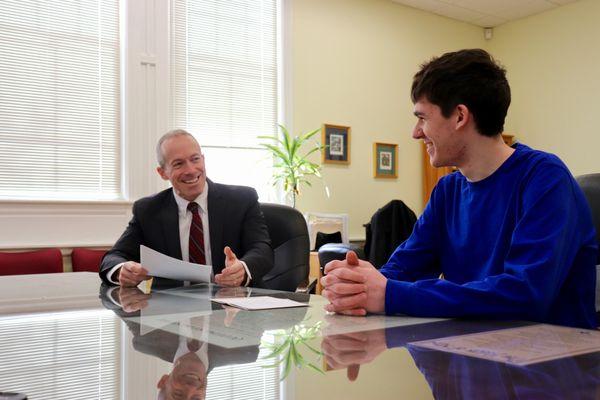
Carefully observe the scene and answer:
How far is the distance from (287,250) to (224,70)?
3253 mm

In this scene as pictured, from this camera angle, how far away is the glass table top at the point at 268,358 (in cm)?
71

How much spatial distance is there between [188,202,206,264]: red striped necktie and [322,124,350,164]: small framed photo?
140 inches

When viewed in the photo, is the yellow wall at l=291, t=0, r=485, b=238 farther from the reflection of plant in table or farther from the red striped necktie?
the reflection of plant in table

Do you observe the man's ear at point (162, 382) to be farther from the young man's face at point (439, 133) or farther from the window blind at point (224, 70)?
the window blind at point (224, 70)

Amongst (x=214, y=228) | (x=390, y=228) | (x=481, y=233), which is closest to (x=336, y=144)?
(x=390, y=228)

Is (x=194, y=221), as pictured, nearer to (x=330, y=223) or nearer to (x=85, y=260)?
(x=85, y=260)

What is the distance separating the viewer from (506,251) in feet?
4.76

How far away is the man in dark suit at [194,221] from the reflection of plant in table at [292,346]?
3.95ft

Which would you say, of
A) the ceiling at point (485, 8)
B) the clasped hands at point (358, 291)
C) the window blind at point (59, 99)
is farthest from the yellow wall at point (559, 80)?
the clasped hands at point (358, 291)

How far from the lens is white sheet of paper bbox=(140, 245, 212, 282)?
1827 mm

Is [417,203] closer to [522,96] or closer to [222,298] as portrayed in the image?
[522,96]

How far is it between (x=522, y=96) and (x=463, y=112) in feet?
20.1

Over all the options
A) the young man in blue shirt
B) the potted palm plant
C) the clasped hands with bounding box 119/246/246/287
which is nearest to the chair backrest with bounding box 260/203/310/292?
the clasped hands with bounding box 119/246/246/287

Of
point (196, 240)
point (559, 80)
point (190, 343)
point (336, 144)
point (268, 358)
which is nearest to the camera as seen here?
point (268, 358)
